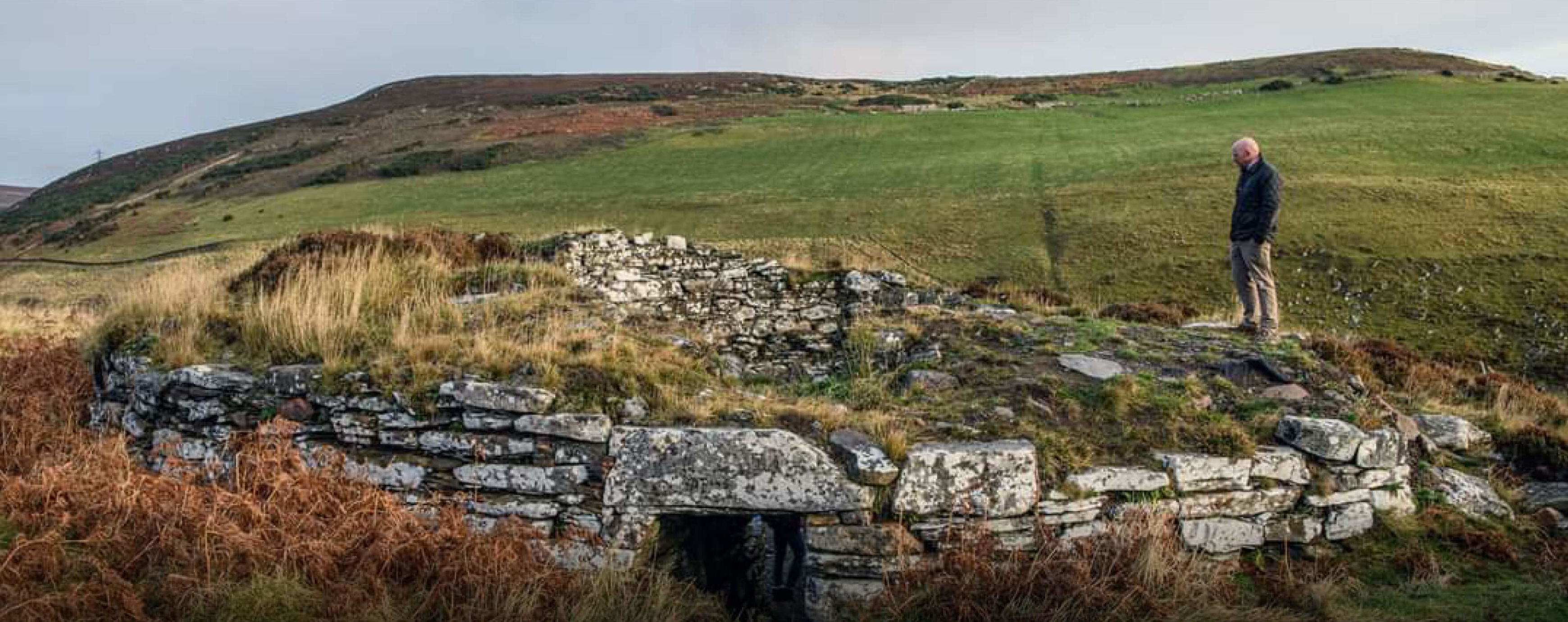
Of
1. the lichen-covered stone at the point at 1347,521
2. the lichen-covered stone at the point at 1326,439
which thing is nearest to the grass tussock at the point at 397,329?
the lichen-covered stone at the point at 1326,439

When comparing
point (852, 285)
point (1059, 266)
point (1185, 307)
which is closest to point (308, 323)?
point (852, 285)

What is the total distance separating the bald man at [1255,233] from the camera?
29.9 ft

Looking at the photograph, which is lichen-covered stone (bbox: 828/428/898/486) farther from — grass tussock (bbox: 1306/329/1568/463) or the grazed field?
the grazed field

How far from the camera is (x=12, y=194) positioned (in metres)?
99.4

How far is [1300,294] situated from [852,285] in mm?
11139

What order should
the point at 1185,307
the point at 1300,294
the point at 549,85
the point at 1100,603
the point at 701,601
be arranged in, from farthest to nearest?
the point at 549,85 → the point at 1300,294 → the point at 1185,307 → the point at 701,601 → the point at 1100,603

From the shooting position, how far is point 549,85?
3238 inches

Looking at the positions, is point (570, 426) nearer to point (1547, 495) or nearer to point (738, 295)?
point (738, 295)

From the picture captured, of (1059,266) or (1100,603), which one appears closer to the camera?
(1100,603)

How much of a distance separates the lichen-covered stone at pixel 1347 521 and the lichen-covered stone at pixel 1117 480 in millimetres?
1415

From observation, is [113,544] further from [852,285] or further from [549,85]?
[549,85]

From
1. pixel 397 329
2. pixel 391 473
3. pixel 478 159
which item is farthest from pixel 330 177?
pixel 391 473

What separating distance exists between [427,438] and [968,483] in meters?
3.77

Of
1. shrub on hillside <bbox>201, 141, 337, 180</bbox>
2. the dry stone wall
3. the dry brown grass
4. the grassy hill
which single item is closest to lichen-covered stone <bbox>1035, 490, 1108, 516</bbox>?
the dry stone wall
